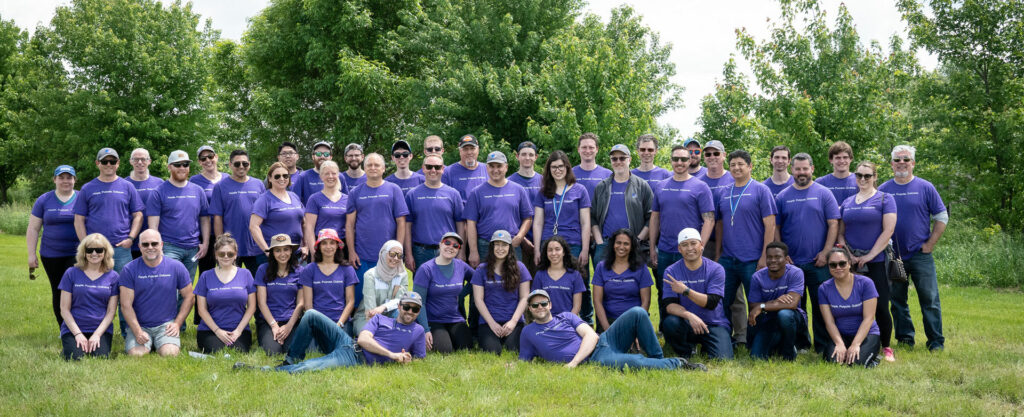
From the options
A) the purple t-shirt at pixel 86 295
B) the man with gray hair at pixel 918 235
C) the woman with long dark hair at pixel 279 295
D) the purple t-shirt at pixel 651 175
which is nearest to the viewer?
the purple t-shirt at pixel 86 295

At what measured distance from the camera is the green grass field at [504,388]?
5793 millimetres

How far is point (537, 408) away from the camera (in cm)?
577

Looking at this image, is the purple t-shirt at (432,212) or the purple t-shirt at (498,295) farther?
the purple t-shirt at (432,212)

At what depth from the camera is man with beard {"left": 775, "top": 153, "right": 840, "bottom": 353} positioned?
7973mm

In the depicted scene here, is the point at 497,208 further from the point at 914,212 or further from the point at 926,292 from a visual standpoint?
the point at 926,292

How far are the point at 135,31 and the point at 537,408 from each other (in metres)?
32.5

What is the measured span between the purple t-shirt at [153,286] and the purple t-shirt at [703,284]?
209 inches

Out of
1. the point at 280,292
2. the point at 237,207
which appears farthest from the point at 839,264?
the point at 237,207

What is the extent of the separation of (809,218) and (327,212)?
5410mm

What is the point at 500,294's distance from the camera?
8039 millimetres

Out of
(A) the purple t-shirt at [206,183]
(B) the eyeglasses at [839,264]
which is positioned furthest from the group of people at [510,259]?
(A) the purple t-shirt at [206,183]

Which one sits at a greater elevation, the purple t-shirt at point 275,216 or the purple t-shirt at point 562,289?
the purple t-shirt at point 275,216

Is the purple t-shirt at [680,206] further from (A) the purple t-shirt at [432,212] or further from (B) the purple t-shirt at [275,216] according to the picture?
(B) the purple t-shirt at [275,216]

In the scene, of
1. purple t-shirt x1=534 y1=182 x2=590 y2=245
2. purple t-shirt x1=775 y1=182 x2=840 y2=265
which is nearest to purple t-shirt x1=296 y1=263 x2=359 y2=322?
purple t-shirt x1=534 y1=182 x2=590 y2=245
